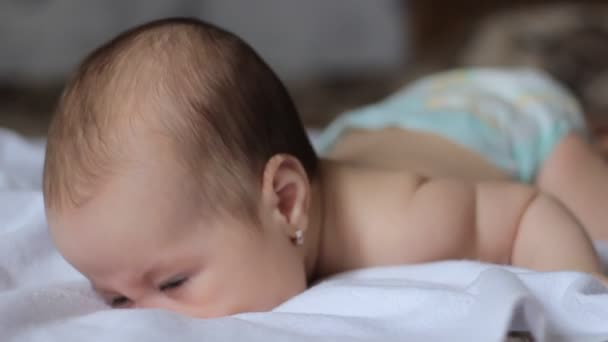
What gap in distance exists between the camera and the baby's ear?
880mm

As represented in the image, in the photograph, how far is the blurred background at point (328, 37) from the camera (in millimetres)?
2336

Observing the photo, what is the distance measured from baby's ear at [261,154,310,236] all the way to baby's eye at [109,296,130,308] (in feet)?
0.54

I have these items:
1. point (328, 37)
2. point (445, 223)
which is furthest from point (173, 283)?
point (328, 37)

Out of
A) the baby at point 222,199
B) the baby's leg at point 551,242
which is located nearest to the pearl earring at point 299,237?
the baby at point 222,199

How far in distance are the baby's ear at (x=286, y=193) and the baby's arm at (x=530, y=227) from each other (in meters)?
0.21

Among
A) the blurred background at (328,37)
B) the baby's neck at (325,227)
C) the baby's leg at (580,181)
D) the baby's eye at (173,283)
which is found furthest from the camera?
the blurred background at (328,37)

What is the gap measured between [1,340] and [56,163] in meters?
0.18

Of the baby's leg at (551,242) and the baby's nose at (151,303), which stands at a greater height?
the baby's leg at (551,242)

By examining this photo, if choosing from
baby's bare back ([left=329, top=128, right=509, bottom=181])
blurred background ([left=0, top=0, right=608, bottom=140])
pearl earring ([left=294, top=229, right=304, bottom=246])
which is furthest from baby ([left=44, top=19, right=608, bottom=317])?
blurred background ([left=0, top=0, right=608, bottom=140])

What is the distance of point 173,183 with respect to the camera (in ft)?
2.71

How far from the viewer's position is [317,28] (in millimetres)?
2879

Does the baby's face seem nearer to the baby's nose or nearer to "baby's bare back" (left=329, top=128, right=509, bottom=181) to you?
the baby's nose

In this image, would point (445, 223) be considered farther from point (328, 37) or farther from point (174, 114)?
point (328, 37)

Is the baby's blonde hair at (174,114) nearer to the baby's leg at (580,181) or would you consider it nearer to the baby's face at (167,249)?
the baby's face at (167,249)
